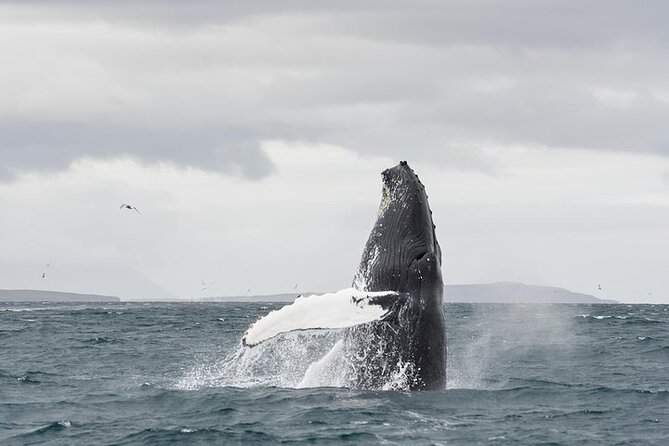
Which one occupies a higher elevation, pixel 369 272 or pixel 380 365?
pixel 369 272

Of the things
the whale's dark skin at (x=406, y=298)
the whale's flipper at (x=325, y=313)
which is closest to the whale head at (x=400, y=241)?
the whale's dark skin at (x=406, y=298)

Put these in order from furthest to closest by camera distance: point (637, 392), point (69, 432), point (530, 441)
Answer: point (637, 392)
point (69, 432)
point (530, 441)

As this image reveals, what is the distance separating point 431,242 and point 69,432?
5.51 meters

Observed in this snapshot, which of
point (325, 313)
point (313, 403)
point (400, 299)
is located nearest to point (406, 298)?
point (400, 299)

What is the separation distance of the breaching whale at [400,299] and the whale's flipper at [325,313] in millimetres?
15

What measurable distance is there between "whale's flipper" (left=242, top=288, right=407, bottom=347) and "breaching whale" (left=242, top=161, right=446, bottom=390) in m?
0.01

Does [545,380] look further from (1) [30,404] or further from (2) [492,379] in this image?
(1) [30,404]

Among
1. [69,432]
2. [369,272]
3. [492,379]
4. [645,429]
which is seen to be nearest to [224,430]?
[69,432]

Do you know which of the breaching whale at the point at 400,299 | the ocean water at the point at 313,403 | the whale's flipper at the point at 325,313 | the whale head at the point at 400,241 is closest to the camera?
the ocean water at the point at 313,403

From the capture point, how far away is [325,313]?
13570 millimetres

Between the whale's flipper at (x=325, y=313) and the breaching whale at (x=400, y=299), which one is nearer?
the whale's flipper at (x=325, y=313)

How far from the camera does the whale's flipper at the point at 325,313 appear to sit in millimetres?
13336

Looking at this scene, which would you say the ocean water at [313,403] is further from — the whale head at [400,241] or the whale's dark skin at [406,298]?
the whale head at [400,241]

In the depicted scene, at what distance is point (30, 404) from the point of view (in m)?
16.2
